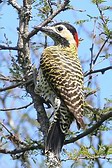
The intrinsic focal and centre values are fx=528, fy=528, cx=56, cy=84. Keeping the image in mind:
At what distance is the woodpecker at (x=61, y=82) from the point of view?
12.0 ft

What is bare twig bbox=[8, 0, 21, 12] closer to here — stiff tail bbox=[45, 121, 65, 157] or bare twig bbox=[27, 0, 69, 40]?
bare twig bbox=[27, 0, 69, 40]

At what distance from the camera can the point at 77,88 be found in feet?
13.2

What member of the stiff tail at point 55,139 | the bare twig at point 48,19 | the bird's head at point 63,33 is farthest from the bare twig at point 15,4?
the stiff tail at point 55,139

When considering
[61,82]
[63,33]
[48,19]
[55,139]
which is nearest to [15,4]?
[48,19]

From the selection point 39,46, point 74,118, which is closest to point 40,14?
point 39,46

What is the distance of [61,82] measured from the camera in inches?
159

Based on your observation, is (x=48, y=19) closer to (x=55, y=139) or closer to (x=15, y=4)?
(x=15, y=4)

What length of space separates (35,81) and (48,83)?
0.16 m

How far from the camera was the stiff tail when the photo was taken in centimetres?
349

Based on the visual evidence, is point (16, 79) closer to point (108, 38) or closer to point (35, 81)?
point (35, 81)

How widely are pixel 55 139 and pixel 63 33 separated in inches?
56.3

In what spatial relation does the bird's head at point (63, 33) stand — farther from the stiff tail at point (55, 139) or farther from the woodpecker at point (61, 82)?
the stiff tail at point (55, 139)

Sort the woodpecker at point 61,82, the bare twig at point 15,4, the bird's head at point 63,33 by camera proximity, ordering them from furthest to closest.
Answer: the bird's head at point 63,33 → the bare twig at point 15,4 → the woodpecker at point 61,82

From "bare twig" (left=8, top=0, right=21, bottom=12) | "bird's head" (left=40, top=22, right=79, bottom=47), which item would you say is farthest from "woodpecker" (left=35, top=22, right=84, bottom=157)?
"bare twig" (left=8, top=0, right=21, bottom=12)
